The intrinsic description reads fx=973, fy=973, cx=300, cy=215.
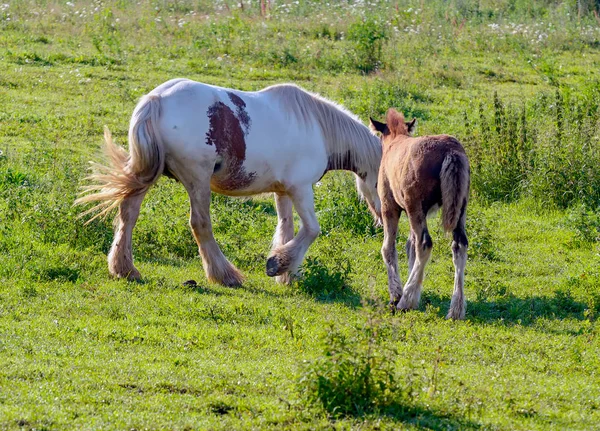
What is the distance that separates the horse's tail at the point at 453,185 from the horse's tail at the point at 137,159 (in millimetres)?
2621

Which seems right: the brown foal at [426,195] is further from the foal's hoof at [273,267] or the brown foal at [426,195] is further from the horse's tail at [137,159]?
the horse's tail at [137,159]

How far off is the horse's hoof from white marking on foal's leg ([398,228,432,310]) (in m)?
1.37

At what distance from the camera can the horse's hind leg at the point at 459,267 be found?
8.36 metres

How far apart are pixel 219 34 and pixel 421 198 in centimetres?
1293

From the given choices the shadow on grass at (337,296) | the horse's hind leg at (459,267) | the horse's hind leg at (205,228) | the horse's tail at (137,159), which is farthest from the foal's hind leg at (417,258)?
the horse's tail at (137,159)

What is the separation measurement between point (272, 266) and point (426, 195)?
1880mm

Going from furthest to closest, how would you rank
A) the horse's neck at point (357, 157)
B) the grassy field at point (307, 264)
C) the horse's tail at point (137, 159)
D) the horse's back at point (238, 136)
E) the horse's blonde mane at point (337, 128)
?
the horse's neck at point (357, 157) → the horse's blonde mane at point (337, 128) → the horse's back at point (238, 136) → the horse's tail at point (137, 159) → the grassy field at point (307, 264)

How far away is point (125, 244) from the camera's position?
30.7 ft

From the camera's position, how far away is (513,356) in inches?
292

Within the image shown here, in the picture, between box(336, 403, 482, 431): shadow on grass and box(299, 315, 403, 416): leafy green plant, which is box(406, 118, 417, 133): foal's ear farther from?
box(336, 403, 482, 431): shadow on grass

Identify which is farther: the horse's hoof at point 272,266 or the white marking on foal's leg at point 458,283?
the horse's hoof at point 272,266

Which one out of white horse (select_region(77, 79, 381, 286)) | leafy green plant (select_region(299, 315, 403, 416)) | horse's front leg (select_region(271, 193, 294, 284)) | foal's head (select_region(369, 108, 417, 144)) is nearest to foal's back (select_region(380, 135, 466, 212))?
foal's head (select_region(369, 108, 417, 144))

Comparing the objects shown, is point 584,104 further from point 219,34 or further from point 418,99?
point 219,34

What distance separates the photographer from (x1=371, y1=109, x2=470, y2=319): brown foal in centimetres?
811
